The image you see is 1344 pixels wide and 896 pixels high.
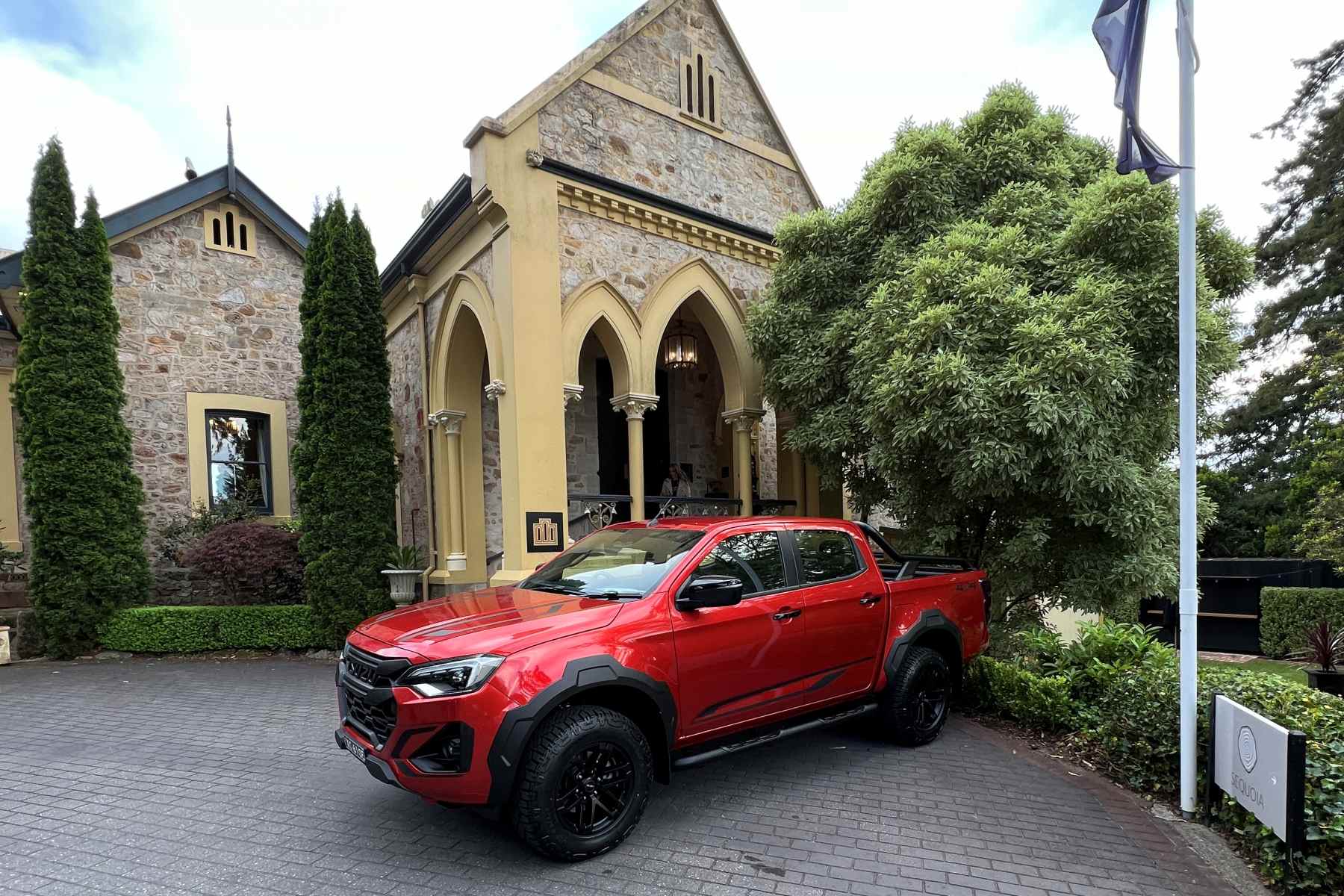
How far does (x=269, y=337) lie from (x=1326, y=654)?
52.2 ft

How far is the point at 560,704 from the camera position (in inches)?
134

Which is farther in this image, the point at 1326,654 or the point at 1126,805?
the point at 1326,654

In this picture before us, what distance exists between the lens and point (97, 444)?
30.7ft

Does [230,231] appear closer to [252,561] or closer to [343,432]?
[343,432]

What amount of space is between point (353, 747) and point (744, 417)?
24.5 feet

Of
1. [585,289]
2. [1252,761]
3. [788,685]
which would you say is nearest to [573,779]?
[788,685]

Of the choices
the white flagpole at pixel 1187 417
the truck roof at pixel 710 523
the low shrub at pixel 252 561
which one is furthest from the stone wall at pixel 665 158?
the low shrub at pixel 252 561

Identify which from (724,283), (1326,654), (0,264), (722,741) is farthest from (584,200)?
(1326,654)

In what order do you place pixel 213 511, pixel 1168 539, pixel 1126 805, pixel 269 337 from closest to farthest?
1. pixel 1126 805
2. pixel 1168 539
3. pixel 213 511
4. pixel 269 337

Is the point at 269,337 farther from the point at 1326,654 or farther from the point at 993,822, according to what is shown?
the point at 1326,654

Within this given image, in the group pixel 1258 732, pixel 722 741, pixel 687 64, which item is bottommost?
pixel 722 741

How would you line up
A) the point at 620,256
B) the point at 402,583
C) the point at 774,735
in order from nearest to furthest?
the point at 774,735
the point at 620,256
the point at 402,583

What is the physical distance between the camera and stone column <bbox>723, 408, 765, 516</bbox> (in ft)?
33.9

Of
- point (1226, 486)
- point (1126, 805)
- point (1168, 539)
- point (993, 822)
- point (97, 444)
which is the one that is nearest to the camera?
point (993, 822)
